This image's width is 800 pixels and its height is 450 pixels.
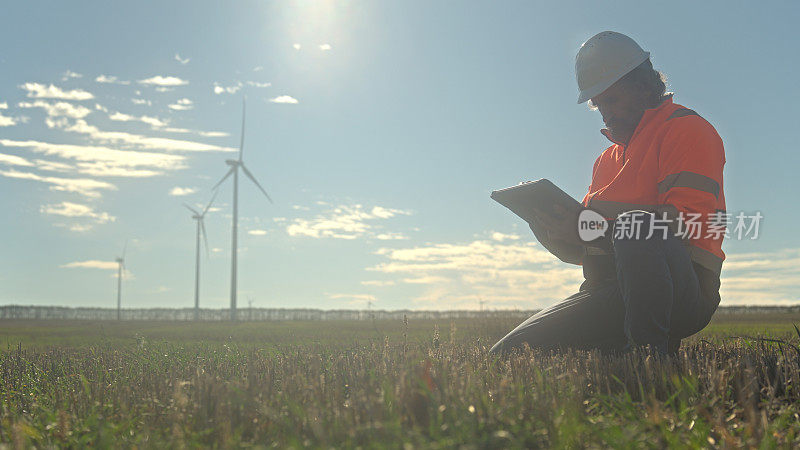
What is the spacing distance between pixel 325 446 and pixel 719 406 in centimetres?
221

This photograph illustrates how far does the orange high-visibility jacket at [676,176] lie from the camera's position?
16.4ft

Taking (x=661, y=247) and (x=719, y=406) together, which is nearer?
(x=719, y=406)

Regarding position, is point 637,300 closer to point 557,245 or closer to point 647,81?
point 557,245

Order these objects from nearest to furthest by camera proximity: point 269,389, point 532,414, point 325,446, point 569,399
Result: point 325,446, point 532,414, point 569,399, point 269,389

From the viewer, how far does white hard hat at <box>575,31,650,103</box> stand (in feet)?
18.7

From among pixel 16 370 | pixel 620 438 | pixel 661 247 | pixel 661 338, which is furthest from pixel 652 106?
pixel 16 370

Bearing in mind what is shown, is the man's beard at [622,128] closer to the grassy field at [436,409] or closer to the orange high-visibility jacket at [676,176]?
the orange high-visibility jacket at [676,176]

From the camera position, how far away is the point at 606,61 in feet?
18.8

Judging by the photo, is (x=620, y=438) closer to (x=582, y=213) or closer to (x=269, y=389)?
(x=269, y=389)

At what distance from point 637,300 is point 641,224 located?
1.93 ft

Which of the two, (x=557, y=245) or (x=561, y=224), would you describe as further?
(x=557, y=245)

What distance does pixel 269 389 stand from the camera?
3465 mm

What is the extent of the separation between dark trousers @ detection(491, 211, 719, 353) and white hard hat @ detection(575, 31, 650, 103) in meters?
1.58
